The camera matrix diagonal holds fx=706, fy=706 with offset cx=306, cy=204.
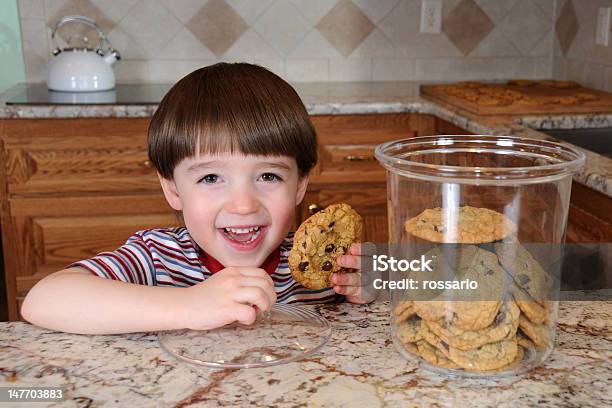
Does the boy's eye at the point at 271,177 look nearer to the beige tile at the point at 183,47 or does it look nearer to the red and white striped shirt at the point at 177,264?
the red and white striped shirt at the point at 177,264

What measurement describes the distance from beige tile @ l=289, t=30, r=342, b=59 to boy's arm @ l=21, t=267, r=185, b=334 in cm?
212

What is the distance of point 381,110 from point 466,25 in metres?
0.87

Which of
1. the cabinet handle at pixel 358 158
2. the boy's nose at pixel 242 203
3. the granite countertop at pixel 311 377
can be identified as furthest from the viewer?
the cabinet handle at pixel 358 158

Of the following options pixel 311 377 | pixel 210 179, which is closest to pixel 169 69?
pixel 210 179

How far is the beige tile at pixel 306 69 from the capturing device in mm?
2770

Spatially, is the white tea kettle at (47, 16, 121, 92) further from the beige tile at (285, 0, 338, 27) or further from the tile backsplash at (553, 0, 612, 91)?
the tile backsplash at (553, 0, 612, 91)

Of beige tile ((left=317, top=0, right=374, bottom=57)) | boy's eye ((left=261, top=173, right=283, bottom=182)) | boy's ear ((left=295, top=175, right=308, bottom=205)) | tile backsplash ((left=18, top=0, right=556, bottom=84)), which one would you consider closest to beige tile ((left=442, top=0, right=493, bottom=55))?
tile backsplash ((left=18, top=0, right=556, bottom=84))

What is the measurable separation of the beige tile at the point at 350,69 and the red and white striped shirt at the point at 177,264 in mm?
1762

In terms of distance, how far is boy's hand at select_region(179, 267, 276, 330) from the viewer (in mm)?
647

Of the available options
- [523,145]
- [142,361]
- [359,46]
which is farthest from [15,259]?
[523,145]

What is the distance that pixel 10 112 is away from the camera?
2.05m

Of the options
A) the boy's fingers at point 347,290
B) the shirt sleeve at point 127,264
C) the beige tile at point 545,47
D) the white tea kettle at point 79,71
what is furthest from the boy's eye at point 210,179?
the beige tile at point 545,47

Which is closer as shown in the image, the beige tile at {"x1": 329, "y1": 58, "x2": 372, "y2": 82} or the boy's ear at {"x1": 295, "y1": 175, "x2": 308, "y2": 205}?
the boy's ear at {"x1": 295, "y1": 175, "x2": 308, "y2": 205}

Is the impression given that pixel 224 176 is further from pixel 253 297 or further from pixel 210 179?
pixel 253 297
